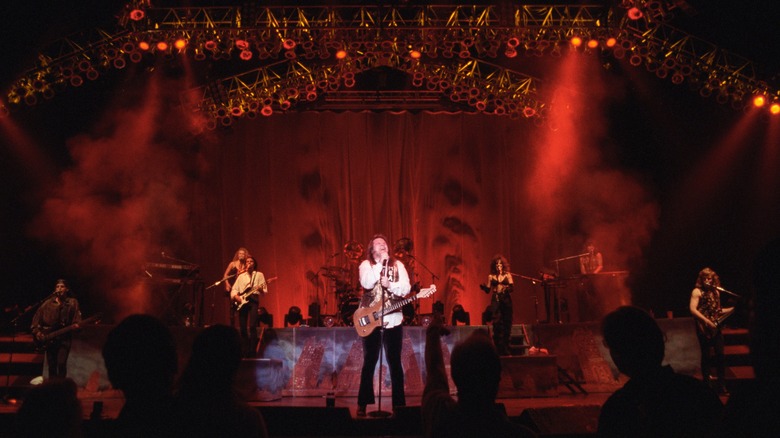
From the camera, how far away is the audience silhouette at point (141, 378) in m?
2.04

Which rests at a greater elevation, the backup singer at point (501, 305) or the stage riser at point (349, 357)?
the backup singer at point (501, 305)

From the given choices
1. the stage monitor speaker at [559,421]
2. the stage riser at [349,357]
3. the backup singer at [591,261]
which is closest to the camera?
the stage monitor speaker at [559,421]

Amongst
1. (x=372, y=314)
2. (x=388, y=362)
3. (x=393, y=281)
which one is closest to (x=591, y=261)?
Answer: (x=393, y=281)

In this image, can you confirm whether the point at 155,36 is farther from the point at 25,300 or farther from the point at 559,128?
the point at 559,128

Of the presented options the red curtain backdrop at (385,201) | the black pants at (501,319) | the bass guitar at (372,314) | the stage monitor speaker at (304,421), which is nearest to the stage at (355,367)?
the black pants at (501,319)

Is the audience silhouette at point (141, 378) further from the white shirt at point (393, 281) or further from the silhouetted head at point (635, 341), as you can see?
the white shirt at point (393, 281)

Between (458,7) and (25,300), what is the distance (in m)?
10.8

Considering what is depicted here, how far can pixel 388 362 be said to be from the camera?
6.52 m

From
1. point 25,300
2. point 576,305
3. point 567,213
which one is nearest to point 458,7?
point 567,213

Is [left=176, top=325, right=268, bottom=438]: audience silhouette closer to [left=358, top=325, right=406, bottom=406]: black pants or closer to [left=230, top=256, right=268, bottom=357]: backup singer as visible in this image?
[left=358, top=325, right=406, bottom=406]: black pants

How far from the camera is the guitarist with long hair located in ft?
31.4

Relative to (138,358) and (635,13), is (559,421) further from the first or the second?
(635,13)

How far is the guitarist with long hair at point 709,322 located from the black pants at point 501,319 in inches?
120

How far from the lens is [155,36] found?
10.8 meters
